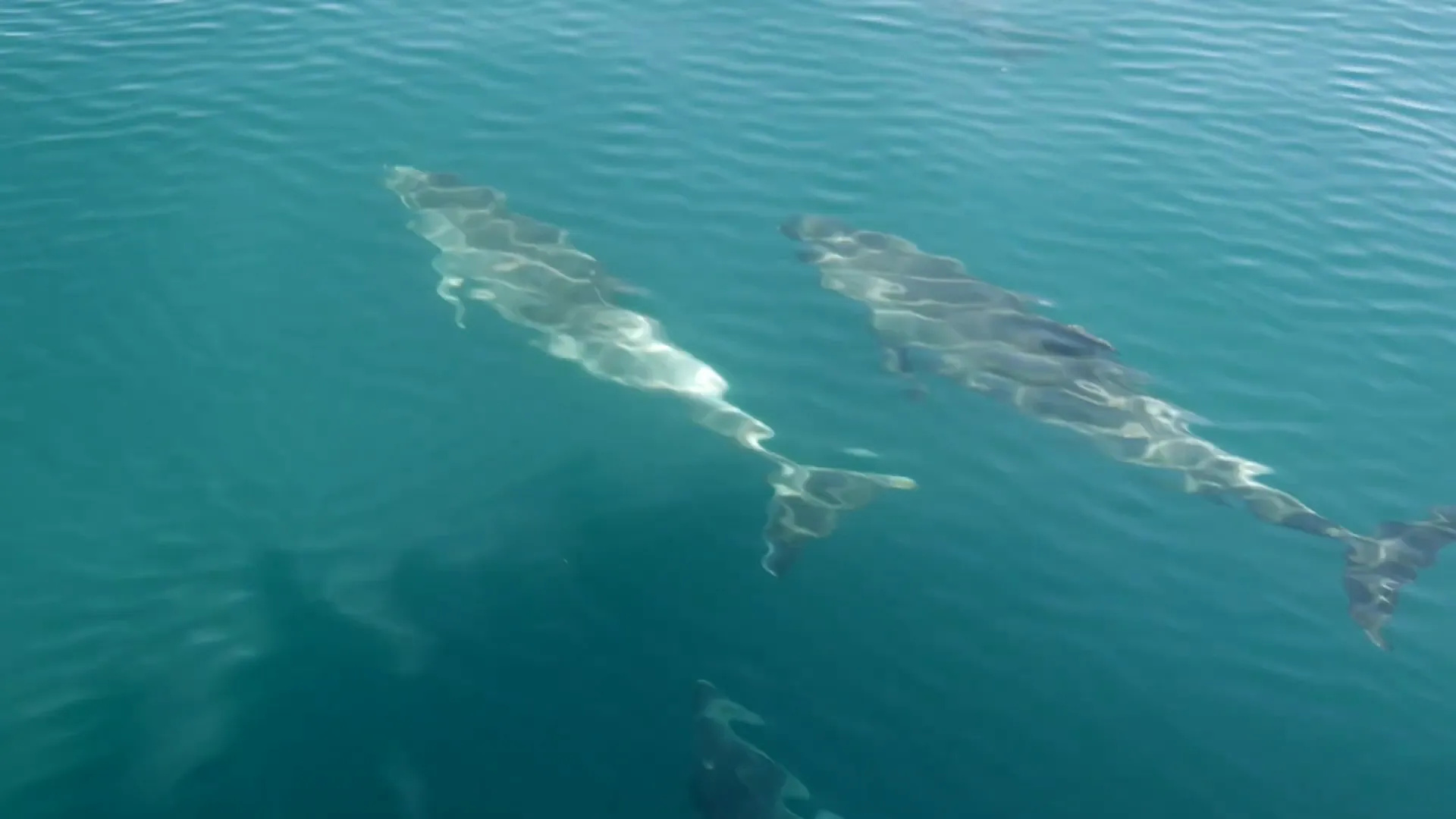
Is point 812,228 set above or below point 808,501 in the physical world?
above

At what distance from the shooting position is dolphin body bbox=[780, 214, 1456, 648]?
27062 mm

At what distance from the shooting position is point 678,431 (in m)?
29.8

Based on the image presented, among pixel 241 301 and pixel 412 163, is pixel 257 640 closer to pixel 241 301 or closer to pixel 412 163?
pixel 241 301

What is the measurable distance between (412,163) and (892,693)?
23.6 m

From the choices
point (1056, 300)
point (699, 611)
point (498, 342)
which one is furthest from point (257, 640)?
point (1056, 300)

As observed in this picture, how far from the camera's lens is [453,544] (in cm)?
2636

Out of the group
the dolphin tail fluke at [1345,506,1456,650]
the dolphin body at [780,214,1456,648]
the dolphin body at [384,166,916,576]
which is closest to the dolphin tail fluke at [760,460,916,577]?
the dolphin body at [384,166,916,576]

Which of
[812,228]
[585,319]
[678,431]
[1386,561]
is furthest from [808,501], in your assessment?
[1386,561]

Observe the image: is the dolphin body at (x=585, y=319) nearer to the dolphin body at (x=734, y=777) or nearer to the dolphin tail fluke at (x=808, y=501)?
the dolphin tail fluke at (x=808, y=501)

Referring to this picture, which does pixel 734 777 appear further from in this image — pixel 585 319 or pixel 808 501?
pixel 585 319

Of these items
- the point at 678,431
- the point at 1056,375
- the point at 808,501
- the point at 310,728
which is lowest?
the point at 310,728

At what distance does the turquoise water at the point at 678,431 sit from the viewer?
22797mm

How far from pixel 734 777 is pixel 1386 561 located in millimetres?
14842

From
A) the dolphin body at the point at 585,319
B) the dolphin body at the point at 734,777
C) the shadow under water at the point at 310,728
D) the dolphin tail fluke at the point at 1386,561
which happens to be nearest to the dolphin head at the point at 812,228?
the dolphin body at the point at 585,319
